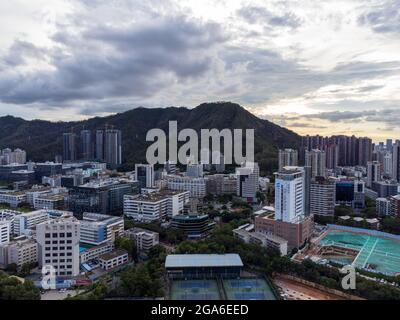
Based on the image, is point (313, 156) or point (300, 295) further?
point (313, 156)

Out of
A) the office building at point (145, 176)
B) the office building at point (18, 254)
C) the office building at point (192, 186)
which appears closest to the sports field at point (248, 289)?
the office building at point (18, 254)

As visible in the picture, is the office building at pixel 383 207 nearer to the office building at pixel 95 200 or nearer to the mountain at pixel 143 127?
the mountain at pixel 143 127

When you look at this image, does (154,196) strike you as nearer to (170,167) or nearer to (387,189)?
(170,167)

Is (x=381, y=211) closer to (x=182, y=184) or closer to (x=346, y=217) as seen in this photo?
(x=346, y=217)

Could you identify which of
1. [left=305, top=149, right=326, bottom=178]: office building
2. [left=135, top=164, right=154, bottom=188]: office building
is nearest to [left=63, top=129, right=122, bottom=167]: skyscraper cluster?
[left=135, top=164, right=154, bottom=188]: office building

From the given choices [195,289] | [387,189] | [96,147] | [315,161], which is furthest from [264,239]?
[96,147]

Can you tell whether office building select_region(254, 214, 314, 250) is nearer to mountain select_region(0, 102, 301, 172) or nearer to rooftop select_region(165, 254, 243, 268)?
rooftop select_region(165, 254, 243, 268)
